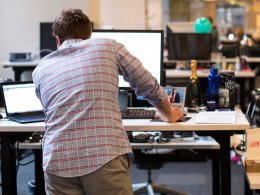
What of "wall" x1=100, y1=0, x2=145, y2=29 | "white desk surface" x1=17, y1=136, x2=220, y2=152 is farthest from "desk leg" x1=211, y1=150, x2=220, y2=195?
"wall" x1=100, y1=0, x2=145, y2=29

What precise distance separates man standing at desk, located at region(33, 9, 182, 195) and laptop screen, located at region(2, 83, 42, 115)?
69 centimetres

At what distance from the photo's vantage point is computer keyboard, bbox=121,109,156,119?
2.59 meters

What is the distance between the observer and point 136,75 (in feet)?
6.93

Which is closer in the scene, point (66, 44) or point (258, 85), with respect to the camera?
point (66, 44)

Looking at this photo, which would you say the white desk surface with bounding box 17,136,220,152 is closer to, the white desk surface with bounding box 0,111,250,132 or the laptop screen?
the laptop screen

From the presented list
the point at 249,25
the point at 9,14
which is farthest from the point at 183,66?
the point at 249,25

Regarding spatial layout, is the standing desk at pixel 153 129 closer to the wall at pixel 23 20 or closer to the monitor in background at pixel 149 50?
the monitor in background at pixel 149 50

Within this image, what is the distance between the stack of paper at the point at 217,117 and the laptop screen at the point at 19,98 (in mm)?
863

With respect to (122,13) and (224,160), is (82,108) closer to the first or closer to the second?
(224,160)

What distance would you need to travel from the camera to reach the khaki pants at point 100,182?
6.21 ft

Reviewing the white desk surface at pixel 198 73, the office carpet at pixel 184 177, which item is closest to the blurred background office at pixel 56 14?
the white desk surface at pixel 198 73

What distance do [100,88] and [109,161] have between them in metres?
0.28

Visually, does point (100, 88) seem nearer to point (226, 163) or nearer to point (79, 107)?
point (79, 107)

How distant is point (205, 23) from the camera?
6.27 metres
